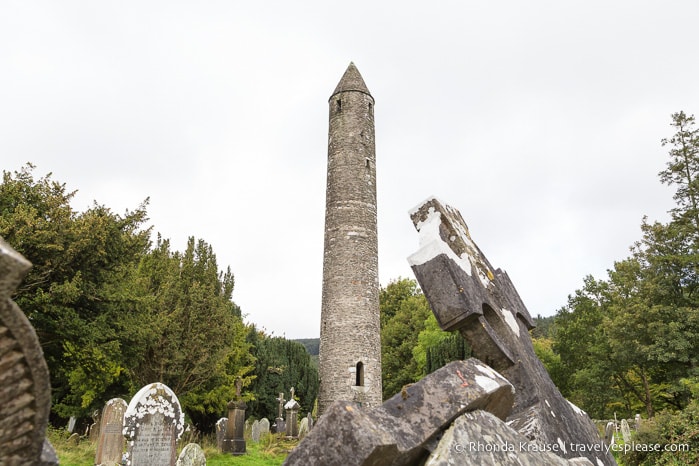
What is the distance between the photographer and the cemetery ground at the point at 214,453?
35.7 feet

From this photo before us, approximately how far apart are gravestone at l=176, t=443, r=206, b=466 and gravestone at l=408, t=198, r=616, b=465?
7601 mm

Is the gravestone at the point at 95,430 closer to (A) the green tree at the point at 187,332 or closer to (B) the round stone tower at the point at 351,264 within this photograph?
(A) the green tree at the point at 187,332

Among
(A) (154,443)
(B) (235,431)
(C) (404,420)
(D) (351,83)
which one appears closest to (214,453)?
(B) (235,431)

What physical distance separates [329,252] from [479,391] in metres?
16.9

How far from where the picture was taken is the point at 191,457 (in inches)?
360

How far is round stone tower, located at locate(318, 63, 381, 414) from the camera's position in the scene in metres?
17.7

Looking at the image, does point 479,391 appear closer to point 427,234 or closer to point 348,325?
point 427,234

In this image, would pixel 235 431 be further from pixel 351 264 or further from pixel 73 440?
pixel 351 264

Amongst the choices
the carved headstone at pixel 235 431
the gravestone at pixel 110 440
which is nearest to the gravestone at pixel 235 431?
the carved headstone at pixel 235 431

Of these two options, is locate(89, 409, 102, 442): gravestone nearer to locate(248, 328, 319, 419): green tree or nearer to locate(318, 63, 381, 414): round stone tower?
locate(318, 63, 381, 414): round stone tower

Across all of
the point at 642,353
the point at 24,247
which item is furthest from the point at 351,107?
the point at 642,353

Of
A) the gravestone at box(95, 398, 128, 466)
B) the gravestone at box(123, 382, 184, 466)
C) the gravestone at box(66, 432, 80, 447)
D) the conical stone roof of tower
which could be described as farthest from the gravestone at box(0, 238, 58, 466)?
the conical stone roof of tower

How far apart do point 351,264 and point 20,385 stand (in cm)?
1733

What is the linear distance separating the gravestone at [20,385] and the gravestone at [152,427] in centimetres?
821
